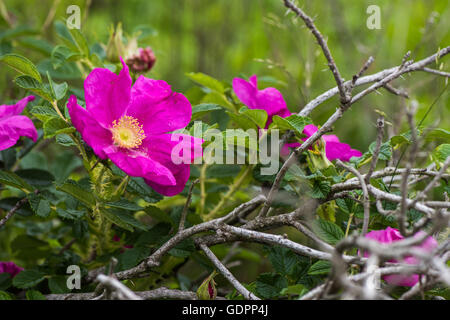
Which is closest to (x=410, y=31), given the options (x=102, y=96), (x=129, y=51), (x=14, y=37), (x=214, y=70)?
Answer: (x=214, y=70)

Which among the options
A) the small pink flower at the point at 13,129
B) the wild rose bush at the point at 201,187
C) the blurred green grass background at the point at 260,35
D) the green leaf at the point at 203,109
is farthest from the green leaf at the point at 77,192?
the blurred green grass background at the point at 260,35

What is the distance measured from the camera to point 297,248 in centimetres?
63

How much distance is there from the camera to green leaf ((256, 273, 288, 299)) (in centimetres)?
72

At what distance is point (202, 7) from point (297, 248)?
5.81 feet

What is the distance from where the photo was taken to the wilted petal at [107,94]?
70cm

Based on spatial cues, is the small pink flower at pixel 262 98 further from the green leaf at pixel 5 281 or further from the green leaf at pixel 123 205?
the green leaf at pixel 5 281

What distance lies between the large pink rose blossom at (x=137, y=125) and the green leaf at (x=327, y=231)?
188 mm

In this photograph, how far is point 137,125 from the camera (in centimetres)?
76

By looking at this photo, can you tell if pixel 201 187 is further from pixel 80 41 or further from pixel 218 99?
pixel 80 41

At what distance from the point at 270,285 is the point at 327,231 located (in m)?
0.11

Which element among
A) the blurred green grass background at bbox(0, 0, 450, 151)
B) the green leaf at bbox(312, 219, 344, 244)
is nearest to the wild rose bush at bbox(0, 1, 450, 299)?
the green leaf at bbox(312, 219, 344, 244)

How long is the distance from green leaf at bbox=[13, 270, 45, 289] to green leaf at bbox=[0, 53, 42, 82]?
0.31 m

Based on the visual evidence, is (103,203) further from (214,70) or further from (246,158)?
(214,70)

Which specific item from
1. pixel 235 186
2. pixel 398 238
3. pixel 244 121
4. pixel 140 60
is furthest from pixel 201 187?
pixel 398 238
